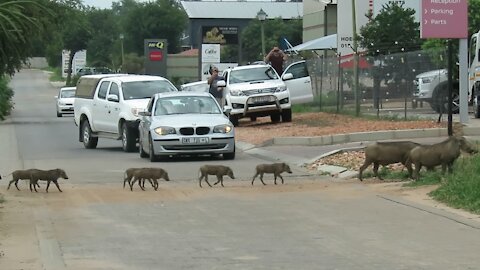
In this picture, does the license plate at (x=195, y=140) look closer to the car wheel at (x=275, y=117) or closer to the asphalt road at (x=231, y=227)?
the asphalt road at (x=231, y=227)

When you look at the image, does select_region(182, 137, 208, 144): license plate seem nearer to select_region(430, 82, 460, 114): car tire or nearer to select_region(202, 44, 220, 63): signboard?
select_region(430, 82, 460, 114): car tire

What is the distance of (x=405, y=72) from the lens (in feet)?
88.8

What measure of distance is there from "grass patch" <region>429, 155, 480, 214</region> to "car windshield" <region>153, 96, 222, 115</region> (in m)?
8.12

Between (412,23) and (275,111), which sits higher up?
(412,23)

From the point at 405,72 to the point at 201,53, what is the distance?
2199 cm

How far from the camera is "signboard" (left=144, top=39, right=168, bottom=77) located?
55.7 metres

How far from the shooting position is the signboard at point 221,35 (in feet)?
195

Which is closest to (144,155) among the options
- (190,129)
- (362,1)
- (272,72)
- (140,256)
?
(190,129)

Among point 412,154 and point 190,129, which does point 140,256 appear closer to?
point 412,154

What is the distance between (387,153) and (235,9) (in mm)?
85266

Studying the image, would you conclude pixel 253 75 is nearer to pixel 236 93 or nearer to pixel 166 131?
pixel 236 93

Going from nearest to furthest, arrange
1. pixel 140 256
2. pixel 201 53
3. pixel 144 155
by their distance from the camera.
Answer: pixel 140 256 < pixel 144 155 < pixel 201 53

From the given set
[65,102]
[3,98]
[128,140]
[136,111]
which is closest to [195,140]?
[136,111]

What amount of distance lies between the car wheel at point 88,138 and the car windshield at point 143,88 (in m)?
2.01
